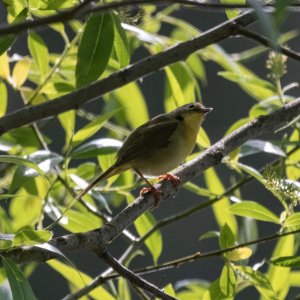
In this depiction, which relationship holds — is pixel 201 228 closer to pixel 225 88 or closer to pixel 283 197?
pixel 225 88

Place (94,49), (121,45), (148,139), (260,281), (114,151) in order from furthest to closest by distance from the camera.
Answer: (148,139) → (114,151) → (260,281) → (121,45) → (94,49)

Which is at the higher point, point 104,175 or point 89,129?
point 89,129

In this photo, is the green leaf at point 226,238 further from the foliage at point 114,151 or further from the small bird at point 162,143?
the small bird at point 162,143

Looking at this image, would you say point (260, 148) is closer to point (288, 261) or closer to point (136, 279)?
point (288, 261)

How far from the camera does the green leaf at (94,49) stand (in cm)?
186

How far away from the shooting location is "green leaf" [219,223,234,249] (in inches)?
89.1

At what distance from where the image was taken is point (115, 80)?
5.74ft

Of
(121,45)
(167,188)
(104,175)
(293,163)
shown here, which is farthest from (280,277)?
(121,45)

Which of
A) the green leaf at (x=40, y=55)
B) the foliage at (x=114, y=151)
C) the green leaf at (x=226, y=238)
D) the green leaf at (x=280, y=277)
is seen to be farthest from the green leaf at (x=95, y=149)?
the green leaf at (x=280, y=277)

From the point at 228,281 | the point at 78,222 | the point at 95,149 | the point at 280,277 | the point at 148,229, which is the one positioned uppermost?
the point at 95,149

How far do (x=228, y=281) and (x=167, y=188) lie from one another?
14.9 inches

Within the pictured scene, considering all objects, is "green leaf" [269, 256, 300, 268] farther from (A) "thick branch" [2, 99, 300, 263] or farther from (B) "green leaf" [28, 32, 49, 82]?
(B) "green leaf" [28, 32, 49, 82]

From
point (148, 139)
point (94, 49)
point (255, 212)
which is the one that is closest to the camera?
point (94, 49)

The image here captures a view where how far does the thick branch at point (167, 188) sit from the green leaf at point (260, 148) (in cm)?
8
